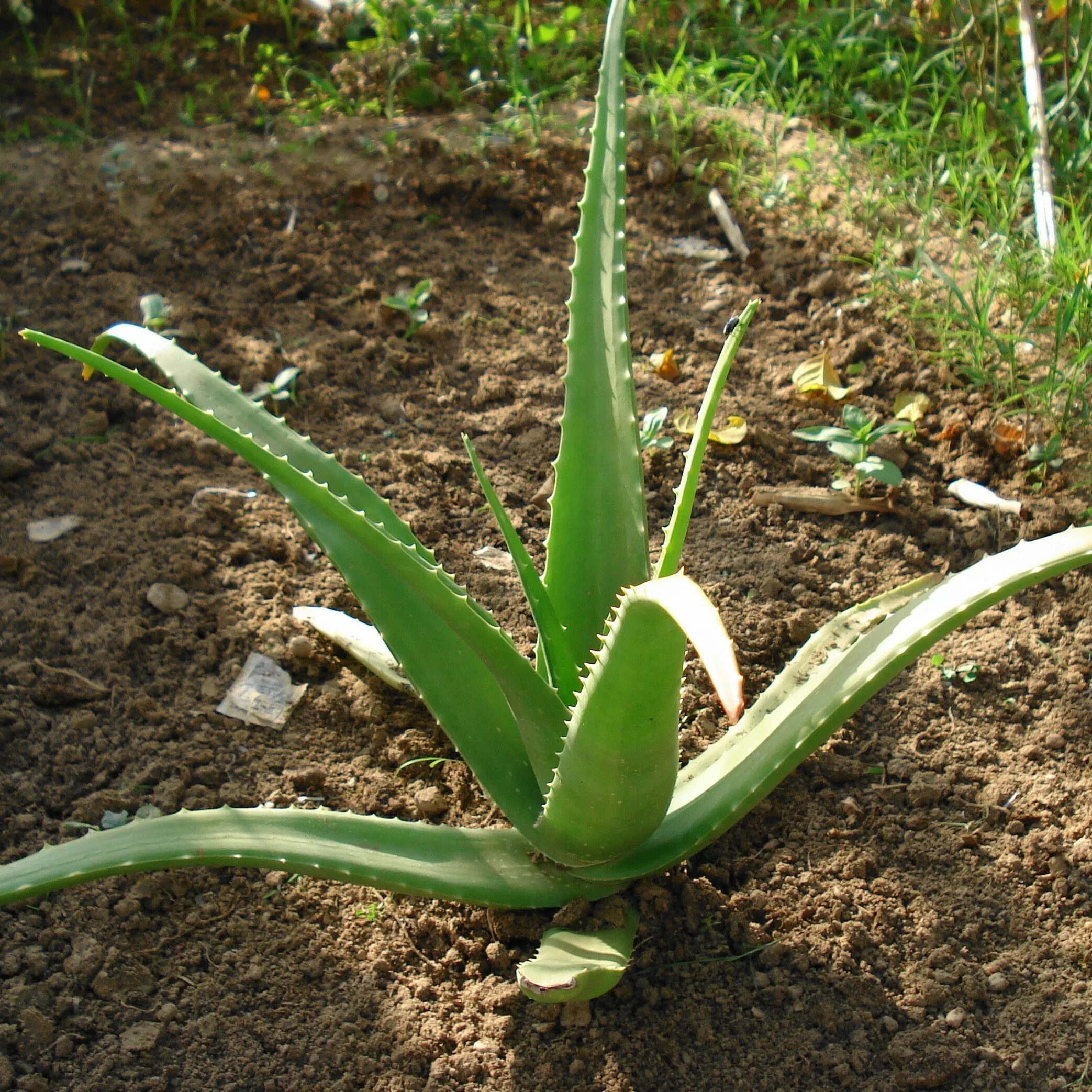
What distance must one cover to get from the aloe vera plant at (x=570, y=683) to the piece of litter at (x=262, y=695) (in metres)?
0.46

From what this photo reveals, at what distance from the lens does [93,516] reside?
6.81ft

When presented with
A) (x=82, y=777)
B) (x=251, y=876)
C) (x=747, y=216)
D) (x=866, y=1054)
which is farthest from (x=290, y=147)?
(x=866, y=1054)

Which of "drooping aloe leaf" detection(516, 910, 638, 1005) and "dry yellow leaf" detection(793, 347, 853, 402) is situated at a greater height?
"dry yellow leaf" detection(793, 347, 853, 402)

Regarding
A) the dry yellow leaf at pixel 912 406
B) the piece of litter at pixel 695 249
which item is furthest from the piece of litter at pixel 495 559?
the piece of litter at pixel 695 249

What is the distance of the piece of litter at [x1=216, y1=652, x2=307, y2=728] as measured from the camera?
5.84ft

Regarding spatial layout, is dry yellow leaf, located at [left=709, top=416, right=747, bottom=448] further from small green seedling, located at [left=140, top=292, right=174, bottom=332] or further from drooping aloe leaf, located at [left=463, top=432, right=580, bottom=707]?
small green seedling, located at [left=140, top=292, right=174, bottom=332]

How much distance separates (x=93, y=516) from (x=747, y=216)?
1677 millimetres

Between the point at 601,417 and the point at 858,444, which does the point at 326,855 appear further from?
the point at 858,444

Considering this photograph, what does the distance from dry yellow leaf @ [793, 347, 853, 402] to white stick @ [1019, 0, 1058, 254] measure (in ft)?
1.67

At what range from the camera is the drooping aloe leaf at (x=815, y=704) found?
1.14 m

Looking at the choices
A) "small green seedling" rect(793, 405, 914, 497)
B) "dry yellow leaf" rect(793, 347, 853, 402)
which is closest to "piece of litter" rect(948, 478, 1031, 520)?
"small green seedling" rect(793, 405, 914, 497)

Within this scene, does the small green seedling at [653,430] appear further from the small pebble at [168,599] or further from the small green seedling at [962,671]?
the small pebble at [168,599]

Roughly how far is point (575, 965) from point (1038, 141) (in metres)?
2.09

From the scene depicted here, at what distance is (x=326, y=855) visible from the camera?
130cm
